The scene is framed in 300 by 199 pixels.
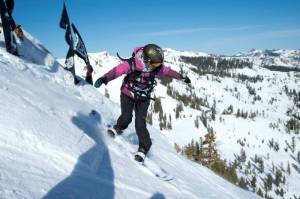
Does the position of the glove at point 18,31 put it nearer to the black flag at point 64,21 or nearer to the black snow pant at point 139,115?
the black flag at point 64,21

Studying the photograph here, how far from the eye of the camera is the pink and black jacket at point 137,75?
752 centimetres

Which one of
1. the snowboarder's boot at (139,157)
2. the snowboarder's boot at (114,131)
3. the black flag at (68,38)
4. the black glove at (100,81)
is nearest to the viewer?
the black glove at (100,81)

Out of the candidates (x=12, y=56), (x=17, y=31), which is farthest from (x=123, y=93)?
(x=17, y=31)

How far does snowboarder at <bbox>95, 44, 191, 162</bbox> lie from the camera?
7378 millimetres

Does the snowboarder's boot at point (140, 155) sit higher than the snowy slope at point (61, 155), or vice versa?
the snowy slope at point (61, 155)

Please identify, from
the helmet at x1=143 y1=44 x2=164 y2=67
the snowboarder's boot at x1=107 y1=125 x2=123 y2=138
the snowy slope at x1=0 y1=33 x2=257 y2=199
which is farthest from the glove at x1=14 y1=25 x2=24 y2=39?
the helmet at x1=143 y1=44 x2=164 y2=67

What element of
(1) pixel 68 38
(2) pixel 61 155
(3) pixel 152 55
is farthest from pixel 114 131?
(1) pixel 68 38

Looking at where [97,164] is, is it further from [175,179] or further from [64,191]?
[175,179]

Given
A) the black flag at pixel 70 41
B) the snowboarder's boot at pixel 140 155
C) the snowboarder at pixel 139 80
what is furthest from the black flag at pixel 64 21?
the snowboarder's boot at pixel 140 155

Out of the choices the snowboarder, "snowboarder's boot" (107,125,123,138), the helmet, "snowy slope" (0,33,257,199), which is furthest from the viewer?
"snowboarder's boot" (107,125,123,138)

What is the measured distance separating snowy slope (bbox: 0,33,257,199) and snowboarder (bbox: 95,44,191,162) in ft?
2.63

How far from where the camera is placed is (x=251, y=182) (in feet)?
265

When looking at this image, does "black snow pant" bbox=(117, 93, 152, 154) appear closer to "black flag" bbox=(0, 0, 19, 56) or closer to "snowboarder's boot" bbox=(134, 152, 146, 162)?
"snowboarder's boot" bbox=(134, 152, 146, 162)

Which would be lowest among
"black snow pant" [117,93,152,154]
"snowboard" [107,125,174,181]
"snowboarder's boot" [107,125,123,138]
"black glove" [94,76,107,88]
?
"snowboard" [107,125,174,181]
